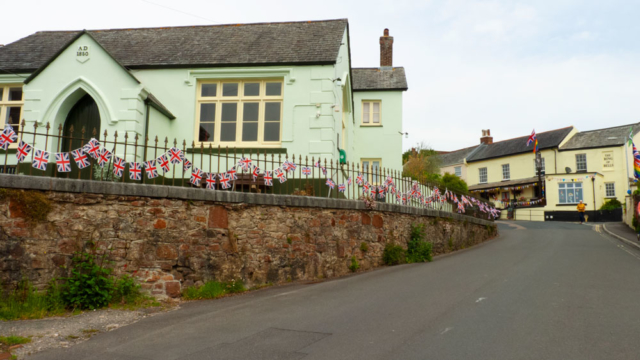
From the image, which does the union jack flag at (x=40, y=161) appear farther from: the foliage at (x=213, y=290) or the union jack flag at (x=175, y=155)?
the foliage at (x=213, y=290)

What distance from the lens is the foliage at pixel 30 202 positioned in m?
6.75

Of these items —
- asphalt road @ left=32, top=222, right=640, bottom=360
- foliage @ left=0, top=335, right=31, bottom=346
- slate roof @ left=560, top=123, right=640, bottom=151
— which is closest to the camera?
asphalt road @ left=32, top=222, right=640, bottom=360

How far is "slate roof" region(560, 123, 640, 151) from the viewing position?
37.8m

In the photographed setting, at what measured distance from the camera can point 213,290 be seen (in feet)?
26.8

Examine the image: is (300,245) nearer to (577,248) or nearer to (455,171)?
(577,248)

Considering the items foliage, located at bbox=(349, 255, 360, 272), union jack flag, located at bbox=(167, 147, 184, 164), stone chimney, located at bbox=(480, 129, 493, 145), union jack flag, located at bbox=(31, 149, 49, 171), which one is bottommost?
foliage, located at bbox=(349, 255, 360, 272)

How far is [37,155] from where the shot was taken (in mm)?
7227

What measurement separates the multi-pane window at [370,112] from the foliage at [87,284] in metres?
17.1

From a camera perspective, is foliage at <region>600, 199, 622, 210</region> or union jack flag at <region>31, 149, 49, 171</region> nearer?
union jack flag at <region>31, 149, 49, 171</region>

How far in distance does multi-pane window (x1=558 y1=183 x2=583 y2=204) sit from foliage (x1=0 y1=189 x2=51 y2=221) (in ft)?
130

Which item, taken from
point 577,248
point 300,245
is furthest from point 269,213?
point 577,248

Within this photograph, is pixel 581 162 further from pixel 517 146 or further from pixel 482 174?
pixel 482 174

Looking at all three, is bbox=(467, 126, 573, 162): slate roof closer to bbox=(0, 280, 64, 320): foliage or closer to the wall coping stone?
the wall coping stone

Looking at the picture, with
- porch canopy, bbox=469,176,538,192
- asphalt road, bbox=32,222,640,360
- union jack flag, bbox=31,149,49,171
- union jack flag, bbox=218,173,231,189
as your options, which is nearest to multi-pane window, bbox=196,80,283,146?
union jack flag, bbox=218,173,231,189
